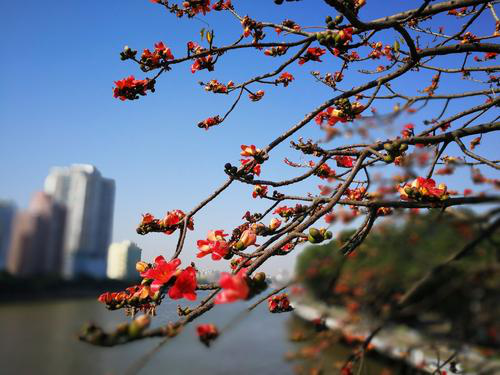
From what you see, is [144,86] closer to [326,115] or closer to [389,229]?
[326,115]

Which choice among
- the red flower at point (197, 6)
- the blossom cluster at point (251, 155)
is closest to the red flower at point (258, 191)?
the blossom cluster at point (251, 155)

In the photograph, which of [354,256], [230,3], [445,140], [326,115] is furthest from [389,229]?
[230,3]

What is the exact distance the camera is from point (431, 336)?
1.63 feet

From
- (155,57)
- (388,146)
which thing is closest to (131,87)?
(155,57)

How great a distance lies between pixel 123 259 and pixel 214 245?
0.72 meters

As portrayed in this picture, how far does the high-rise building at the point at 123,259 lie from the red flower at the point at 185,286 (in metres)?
0.46

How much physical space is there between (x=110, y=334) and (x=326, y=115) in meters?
2.24

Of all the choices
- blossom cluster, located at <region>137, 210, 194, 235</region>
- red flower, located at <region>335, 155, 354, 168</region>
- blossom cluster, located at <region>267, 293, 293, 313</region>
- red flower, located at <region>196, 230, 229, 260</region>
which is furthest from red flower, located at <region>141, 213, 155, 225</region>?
red flower, located at <region>335, 155, 354, 168</region>

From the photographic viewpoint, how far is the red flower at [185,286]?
1.21m

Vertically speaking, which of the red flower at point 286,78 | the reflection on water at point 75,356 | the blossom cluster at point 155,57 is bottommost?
the reflection on water at point 75,356

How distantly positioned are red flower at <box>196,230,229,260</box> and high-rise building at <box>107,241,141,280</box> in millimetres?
373

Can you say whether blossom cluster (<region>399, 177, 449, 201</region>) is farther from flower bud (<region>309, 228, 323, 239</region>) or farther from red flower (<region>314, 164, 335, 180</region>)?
red flower (<region>314, 164, 335, 180</region>)

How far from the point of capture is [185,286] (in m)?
1.21

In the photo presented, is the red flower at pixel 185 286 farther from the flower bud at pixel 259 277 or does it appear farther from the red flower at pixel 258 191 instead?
the red flower at pixel 258 191
